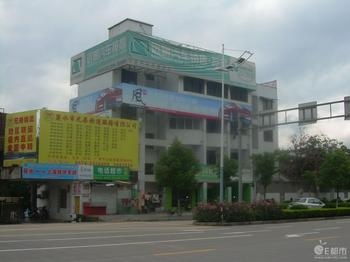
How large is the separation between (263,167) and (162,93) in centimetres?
1423

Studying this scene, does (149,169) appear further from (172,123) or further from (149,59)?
(149,59)

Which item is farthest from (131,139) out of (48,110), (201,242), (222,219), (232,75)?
(201,242)

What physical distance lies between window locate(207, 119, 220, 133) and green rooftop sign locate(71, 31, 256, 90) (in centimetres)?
463

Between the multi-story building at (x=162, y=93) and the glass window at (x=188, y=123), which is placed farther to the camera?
the glass window at (x=188, y=123)

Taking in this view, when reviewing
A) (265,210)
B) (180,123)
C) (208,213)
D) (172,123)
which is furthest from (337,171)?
(208,213)

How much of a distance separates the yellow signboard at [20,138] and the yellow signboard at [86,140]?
30.5 inches

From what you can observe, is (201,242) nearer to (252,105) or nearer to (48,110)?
(48,110)

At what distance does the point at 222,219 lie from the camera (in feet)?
104

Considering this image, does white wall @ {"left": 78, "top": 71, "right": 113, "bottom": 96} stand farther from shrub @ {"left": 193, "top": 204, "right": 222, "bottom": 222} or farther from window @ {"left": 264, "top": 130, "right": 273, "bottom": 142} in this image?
shrub @ {"left": 193, "top": 204, "right": 222, "bottom": 222}

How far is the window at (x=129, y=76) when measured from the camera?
55.9 m

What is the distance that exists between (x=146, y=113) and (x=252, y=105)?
637 inches

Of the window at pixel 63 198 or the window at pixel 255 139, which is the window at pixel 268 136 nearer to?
the window at pixel 255 139

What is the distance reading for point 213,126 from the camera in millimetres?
61781

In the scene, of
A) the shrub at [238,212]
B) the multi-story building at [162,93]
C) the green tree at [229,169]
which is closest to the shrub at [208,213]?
the shrub at [238,212]
